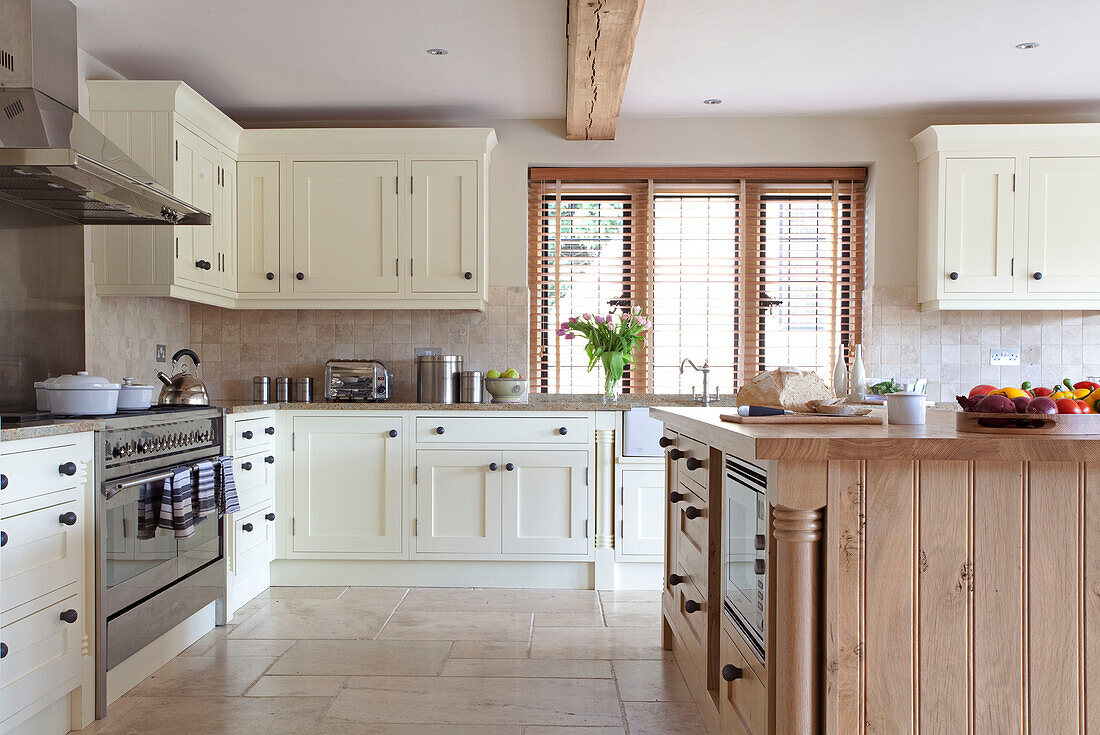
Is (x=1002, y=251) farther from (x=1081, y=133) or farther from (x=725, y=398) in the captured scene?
(x=725, y=398)

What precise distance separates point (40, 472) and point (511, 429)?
2.11 metres

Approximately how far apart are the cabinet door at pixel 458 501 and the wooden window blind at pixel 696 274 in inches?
35.2

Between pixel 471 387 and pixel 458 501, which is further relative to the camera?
pixel 471 387

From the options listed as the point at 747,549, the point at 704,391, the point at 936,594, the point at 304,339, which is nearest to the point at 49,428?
the point at 747,549

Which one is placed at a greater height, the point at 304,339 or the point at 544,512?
the point at 304,339

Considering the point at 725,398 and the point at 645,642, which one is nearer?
the point at 645,642

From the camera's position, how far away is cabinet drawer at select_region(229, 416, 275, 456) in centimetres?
349

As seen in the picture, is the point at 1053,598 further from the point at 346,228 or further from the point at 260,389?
the point at 260,389

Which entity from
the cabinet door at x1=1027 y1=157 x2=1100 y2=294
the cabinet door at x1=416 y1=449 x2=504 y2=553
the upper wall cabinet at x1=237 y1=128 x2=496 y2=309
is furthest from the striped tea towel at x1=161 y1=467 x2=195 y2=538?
the cabinet door at x1=1027 y1=157 x2=1100 y2=294

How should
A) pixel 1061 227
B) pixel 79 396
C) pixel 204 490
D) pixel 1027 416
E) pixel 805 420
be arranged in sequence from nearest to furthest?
pixel 1027 416 < pixel 805 420 < pixel 79 396 < pixel 204 490 < pixel 1061 227

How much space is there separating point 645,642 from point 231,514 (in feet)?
5.89

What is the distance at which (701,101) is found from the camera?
167 inches

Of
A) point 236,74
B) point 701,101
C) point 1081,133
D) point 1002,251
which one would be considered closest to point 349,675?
point 236,74

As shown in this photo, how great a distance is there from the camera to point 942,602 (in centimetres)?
148
